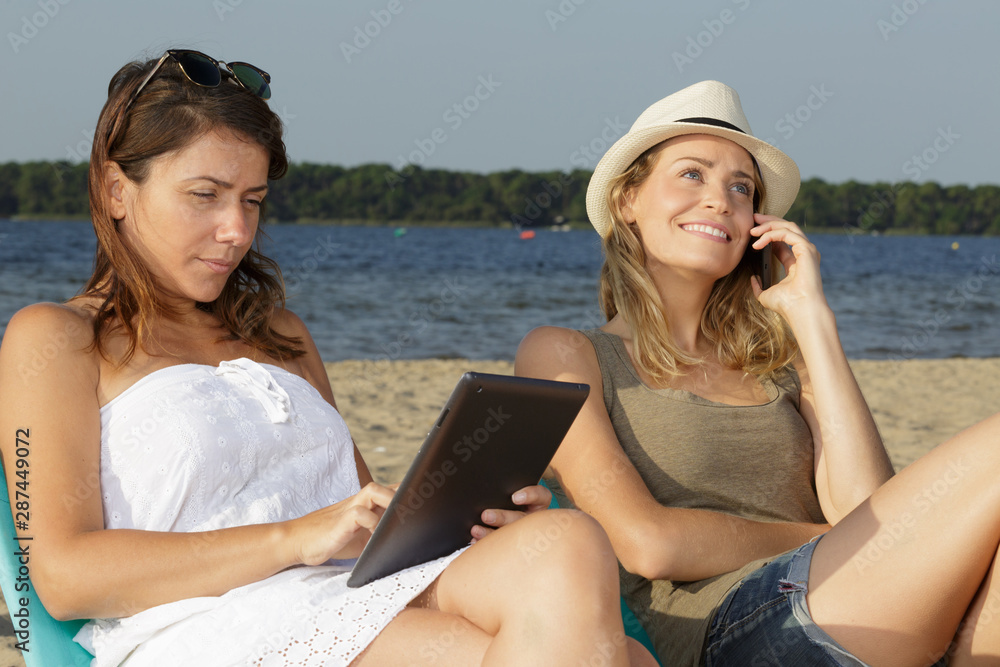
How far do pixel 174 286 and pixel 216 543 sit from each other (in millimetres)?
780

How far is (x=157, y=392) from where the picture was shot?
1935 mm

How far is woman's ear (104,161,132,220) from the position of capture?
211 centimetres

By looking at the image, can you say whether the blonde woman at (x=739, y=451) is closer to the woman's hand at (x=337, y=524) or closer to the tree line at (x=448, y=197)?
the woman's hand at (x=337, y=524)

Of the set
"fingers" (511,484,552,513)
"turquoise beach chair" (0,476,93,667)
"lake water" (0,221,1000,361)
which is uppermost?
"fingers" (511,484,552,513)

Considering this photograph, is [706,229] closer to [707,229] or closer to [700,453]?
[707,229]

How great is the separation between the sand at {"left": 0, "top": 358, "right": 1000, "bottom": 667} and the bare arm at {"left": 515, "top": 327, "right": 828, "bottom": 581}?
102 inches

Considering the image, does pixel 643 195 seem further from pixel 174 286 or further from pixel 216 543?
pixel 216 543

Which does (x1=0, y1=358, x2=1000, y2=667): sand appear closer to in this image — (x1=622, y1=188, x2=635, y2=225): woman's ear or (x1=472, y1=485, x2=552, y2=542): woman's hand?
(x1=622, y1=188, x2=635, y2=225): woman's ear

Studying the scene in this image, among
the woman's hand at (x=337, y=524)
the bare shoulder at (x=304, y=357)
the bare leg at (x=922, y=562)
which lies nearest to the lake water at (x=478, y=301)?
the bare shoulder at (x=304, y=357)

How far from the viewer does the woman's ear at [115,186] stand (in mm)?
2109

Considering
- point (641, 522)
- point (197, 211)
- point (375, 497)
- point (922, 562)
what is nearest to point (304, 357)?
point (197, 211)

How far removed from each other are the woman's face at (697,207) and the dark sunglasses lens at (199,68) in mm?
1353

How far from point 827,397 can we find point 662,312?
564 mm

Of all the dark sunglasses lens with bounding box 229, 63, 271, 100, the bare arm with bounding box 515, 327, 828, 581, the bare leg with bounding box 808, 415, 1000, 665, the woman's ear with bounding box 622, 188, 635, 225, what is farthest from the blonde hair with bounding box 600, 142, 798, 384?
the dark sunglasses lens with bounding box 229, 63, 271, 100
